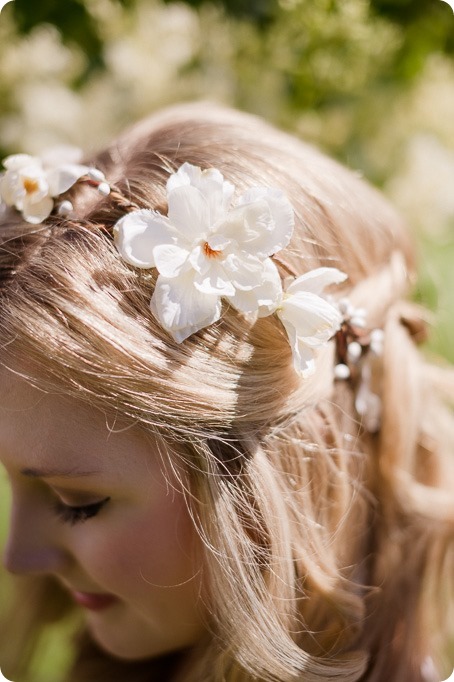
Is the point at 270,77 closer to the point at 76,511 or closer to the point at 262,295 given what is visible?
the point at 262,295

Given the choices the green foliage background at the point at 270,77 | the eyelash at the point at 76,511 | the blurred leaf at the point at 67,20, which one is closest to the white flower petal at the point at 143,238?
the eyelash at the point at 76,511

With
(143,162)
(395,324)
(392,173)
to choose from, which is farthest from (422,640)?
(392,173)

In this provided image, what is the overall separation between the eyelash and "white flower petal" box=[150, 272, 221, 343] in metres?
0.27

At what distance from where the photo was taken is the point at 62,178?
3.08 ft

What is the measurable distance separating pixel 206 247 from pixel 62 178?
0.25m

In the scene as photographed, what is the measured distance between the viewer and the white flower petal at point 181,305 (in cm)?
81

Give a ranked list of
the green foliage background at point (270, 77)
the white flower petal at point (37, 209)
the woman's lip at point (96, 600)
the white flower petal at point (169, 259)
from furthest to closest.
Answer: the green foliage background at point (270, 77) → the woman's lip at point (96, 600) → the white flower petal at point (37, 209) → the white flower petal at point (169, 259)

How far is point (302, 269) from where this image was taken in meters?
0.95

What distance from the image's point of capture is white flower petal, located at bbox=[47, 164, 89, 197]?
0.93 m

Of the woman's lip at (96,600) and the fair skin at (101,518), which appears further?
the woman's lip at (96,600)

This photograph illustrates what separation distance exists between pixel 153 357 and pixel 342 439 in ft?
1.11

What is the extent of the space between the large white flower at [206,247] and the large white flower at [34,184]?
0.15 m

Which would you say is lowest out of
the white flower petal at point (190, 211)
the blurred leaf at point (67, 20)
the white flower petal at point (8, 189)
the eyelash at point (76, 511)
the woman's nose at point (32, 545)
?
the woman's nose at point (32, 545)

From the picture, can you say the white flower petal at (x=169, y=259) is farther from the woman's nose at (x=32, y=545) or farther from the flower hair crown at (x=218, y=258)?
the woman's nose at (x=32, y=545)
